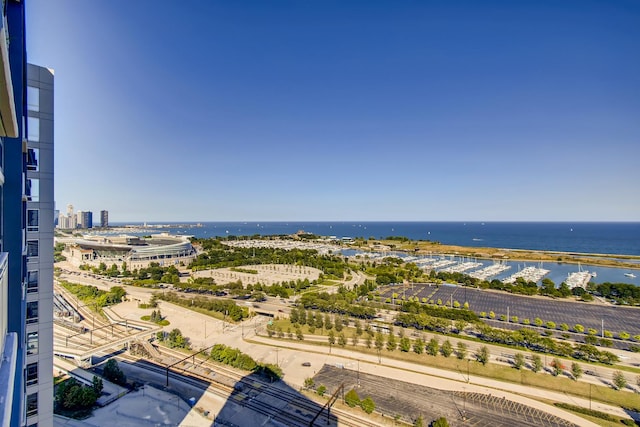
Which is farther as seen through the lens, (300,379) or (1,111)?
(300,379)

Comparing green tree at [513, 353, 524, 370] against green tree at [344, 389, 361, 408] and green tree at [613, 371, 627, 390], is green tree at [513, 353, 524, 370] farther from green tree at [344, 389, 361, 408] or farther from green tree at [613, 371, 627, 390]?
green tree at [344, 389, 361, 408]

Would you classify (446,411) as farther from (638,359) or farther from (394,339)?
(638,359)

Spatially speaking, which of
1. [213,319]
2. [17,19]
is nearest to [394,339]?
[213,319]

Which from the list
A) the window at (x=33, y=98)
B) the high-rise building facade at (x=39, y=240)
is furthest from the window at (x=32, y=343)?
the window at (x=33, y=98)

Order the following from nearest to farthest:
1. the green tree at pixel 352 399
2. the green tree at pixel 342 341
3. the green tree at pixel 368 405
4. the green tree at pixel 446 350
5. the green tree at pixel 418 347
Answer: the green tree at pixel 368 405
the green tree at pixel 352 399
the green tree at pixel 446 350
the green tree at pixel 418 347
the green tree at pixel 342 341

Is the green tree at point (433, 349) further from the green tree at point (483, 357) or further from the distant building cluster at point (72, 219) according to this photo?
the distant building cluster at point (72, 219)

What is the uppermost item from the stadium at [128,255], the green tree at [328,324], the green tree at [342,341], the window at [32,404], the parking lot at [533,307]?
the window at [32,404]
